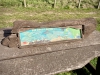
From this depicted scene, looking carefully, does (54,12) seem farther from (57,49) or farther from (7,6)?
(57,49)

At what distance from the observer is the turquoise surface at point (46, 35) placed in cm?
216

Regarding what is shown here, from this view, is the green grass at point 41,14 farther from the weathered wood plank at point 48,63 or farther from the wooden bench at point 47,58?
the weathered wood plank at point 48,63

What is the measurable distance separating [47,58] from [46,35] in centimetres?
34

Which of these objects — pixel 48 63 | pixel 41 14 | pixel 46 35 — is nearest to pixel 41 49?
pixel 46 35

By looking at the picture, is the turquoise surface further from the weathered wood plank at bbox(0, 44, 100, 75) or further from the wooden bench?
the weathered wood plank at bbox(0, 44, 100, 75)

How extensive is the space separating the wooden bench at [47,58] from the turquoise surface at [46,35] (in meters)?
0.09

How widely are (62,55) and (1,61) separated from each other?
2.43 feet

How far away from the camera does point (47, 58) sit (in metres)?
2.05

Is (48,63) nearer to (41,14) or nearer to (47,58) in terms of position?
A: (47,58)

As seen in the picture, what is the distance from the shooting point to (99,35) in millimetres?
2779

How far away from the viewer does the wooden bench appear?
1.85m

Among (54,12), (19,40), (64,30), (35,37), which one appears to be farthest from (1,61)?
(54,12)

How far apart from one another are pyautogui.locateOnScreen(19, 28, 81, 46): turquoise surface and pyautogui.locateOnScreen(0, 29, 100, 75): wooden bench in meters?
0.09

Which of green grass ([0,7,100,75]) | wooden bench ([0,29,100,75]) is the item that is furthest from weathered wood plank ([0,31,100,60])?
A: green grass ([0,7,100,75])
